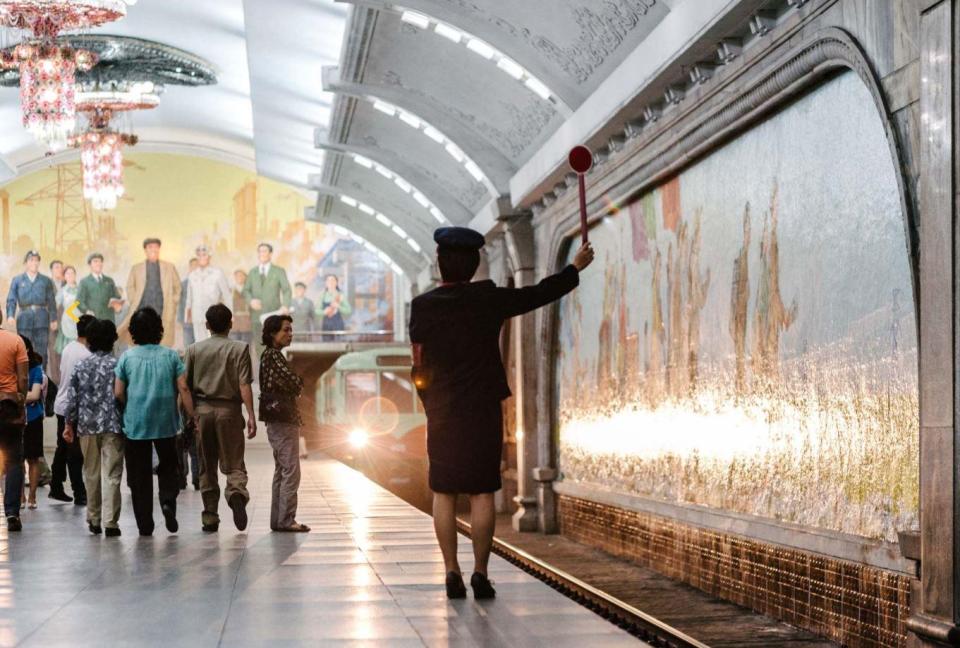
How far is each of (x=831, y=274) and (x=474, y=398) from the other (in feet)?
10.0

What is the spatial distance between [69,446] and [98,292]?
2530cm

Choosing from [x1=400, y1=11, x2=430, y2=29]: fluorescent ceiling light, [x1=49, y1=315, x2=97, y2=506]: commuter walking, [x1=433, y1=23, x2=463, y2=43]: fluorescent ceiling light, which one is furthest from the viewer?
[x1=433, y1=23, x2=463, y2=43]: fluorescent ceiling light

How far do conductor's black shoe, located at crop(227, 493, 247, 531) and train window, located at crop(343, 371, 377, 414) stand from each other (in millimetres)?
19746

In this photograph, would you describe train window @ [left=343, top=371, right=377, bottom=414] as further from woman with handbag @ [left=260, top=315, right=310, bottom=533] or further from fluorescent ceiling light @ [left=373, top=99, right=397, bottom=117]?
woman with handbag @ [left=260, top=315, right=310, bottom=533]

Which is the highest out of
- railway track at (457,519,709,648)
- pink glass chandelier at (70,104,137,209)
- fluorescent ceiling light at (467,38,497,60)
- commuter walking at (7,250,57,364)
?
pink glass chandelier at (70,104,137,209)

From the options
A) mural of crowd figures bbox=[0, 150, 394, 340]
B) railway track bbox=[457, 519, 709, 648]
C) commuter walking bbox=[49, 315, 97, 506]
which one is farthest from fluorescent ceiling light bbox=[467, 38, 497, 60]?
mural of crowd figures bbox=[0, 150, 394, 340]

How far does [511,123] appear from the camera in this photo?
16688 mm

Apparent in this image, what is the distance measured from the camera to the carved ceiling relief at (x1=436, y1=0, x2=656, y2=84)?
11.5 m

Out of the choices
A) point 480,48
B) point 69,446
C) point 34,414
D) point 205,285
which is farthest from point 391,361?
point 34,414

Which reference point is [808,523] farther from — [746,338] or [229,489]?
[229,489]

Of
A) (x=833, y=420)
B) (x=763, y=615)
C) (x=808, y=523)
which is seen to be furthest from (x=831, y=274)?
(x=763, y=615)

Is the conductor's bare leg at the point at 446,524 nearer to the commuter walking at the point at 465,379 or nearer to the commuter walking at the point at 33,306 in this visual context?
the commuter walking at the point at 465,379

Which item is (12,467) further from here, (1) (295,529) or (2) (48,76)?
(2) (48,76)

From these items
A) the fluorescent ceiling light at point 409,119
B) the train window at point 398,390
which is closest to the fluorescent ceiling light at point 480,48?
the fluorescent ceiling light at point 409,119
